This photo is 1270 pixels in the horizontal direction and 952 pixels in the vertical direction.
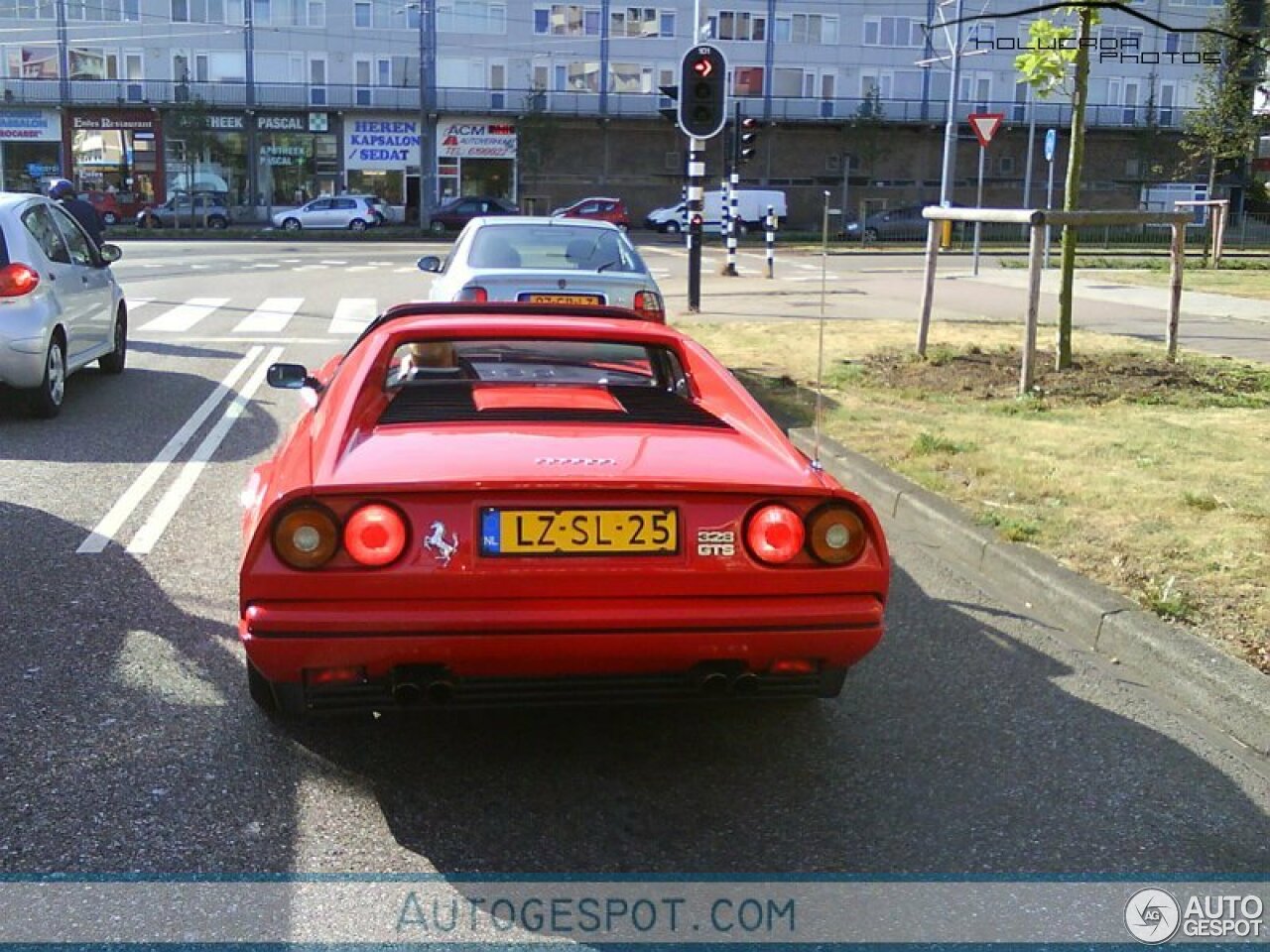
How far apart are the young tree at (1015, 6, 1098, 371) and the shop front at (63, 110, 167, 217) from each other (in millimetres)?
52966

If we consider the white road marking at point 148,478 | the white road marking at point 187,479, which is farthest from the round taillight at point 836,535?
the white road marking at point 148,478

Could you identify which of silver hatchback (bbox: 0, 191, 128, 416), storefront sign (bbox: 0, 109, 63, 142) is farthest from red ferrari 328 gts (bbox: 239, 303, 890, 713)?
storefront sign (bbox: 0, 109, 63, 142)

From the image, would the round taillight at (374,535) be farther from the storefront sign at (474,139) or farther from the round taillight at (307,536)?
the storefront sign at (474,139)

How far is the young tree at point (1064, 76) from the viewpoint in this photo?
11.0 meters

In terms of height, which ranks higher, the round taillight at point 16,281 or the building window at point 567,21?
the building window at point 567,21

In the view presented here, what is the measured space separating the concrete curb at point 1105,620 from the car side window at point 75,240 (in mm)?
7157

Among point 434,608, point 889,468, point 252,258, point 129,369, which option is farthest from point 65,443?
point 252,258

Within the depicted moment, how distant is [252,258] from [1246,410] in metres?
26.3

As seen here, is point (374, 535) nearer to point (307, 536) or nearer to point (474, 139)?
point (307, 536)

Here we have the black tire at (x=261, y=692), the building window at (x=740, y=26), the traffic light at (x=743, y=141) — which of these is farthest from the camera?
the building window at (x=740, y=26)

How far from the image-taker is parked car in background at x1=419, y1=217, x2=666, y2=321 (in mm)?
9695

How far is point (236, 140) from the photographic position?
59.1 m

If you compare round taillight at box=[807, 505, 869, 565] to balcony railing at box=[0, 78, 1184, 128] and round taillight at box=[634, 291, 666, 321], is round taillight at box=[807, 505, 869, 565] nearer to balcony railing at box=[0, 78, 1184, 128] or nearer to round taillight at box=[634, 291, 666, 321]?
round taillight at box=[634, 291, 666, 321]

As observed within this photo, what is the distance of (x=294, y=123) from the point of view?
194 ft
